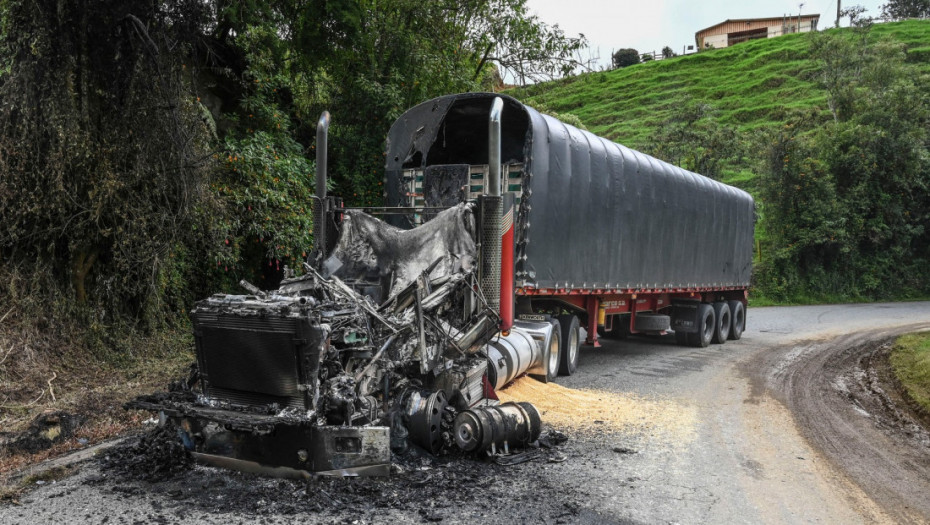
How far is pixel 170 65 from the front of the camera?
31.1 ft

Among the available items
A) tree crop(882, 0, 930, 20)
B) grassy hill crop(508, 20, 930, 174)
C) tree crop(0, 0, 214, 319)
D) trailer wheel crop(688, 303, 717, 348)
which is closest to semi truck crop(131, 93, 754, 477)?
trailer wheel crop(688, 303, 717, 348)

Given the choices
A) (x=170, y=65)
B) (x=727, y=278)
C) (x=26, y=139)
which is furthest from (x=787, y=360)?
(x=26, y=139)

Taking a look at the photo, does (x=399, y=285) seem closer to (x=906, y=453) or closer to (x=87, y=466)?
(x=87, y=466)

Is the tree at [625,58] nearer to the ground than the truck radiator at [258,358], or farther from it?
farther from it

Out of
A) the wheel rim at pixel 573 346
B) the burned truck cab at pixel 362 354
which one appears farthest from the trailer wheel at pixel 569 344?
the burned truck cab at pixel 362 354

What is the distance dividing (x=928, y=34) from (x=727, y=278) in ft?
201

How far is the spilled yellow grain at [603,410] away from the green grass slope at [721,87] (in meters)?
36.1

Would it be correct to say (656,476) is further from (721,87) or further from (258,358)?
(721,87)

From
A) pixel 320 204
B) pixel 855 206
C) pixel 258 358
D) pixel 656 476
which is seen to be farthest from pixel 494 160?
pixel 855 206

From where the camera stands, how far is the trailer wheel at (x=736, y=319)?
16984mm

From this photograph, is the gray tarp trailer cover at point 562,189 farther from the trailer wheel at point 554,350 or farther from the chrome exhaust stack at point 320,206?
the chrome exhaust stack at point 320,206

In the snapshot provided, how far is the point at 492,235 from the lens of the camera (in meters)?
7.15

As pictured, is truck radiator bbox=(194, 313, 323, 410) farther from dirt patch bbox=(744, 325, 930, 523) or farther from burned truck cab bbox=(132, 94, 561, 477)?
dirt patch bbox=(744, 325, 930, 523)

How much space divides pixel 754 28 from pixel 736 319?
70.2 m
